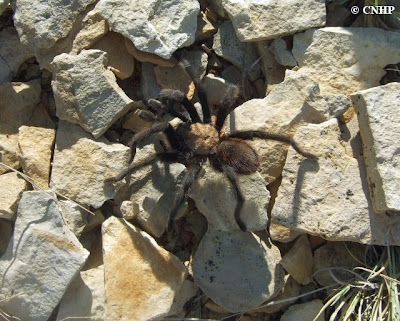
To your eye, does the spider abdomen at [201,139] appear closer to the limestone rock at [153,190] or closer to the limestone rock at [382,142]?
the limestone rock at [153,190]

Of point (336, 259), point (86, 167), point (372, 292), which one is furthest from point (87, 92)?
point (372, 292)

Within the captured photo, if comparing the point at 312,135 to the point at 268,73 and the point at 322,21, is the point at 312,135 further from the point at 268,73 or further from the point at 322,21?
the point at 322,21

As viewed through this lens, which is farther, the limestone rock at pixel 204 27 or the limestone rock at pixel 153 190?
the limestone rock at pixel 204 27

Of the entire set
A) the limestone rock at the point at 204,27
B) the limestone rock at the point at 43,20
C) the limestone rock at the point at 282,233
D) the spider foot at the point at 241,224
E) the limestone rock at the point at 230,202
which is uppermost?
the limestone rock at the point at 43,20

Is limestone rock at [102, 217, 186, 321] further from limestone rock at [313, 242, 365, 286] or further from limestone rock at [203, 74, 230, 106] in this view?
limestone rock at [203, 74, 230, 106]

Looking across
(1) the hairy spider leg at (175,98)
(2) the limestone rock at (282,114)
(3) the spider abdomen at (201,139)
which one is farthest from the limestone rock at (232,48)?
(3) the spider abdomen at (201,139)

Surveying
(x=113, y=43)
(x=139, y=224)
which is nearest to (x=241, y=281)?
(x=139, y=224)
